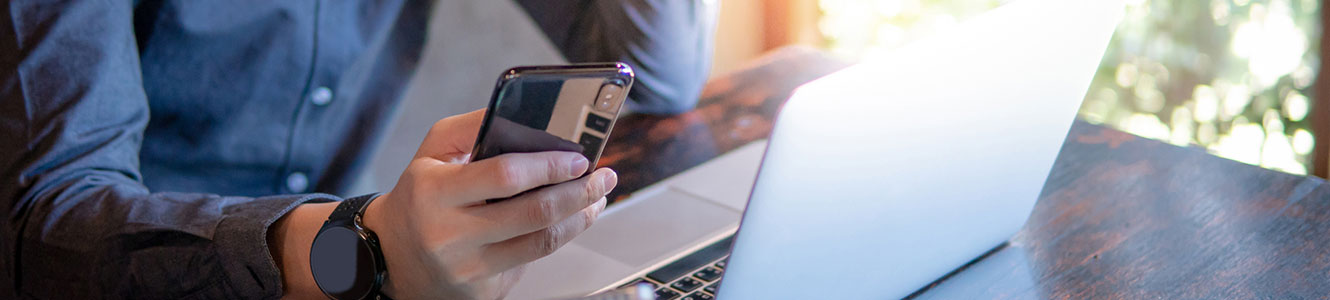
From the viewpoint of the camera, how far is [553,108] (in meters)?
0.60

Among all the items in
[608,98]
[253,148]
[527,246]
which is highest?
[608,98]

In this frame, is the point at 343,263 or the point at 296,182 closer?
the point at 343,263

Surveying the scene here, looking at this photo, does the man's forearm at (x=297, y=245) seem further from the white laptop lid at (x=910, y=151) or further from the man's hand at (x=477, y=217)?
the white laptop lid at (x=910, y=151)

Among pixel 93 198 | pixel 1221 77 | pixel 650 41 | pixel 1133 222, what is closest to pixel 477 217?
pixel 93 198

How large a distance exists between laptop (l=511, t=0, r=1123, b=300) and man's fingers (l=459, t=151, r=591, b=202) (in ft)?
0.37

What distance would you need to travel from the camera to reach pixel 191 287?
0.76 m

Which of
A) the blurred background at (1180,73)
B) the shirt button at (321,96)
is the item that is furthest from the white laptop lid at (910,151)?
the blurred background at (1180,73)

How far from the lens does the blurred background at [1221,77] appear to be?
6.41ft

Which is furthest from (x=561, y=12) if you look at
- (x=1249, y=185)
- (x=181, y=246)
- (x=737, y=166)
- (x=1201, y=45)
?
(x=1201, y=45)

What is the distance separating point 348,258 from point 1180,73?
1.96m

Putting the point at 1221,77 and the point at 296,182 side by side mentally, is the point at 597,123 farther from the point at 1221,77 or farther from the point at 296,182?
the point at 1221,77

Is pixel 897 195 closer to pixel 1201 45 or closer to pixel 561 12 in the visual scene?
pixel 561 12

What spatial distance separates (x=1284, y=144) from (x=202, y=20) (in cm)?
196

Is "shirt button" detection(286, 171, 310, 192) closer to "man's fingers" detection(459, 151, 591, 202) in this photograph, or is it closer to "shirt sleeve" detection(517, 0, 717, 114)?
"shirt sleeve" detection(517, 0, 717, 114)
